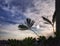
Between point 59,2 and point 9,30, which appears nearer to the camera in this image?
point 59,2

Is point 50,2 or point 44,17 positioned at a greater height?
point 50,2

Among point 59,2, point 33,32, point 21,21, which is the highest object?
point 59,2

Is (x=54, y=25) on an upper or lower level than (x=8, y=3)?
lower

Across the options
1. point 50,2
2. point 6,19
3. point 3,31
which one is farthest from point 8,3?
point 50,2

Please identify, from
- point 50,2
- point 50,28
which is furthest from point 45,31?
point 50,2

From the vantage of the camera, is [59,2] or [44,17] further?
[44,17]

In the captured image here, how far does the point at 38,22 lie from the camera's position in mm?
5195

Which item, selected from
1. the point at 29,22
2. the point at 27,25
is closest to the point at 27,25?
the point at 27,25

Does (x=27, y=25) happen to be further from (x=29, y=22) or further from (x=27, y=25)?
(x=29, y=22)

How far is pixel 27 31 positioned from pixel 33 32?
179 mm

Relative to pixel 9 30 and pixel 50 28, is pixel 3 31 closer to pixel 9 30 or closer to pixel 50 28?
pixel 9 30

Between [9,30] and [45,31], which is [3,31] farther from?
[45,31]

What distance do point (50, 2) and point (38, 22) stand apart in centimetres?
66

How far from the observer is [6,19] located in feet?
17.1
